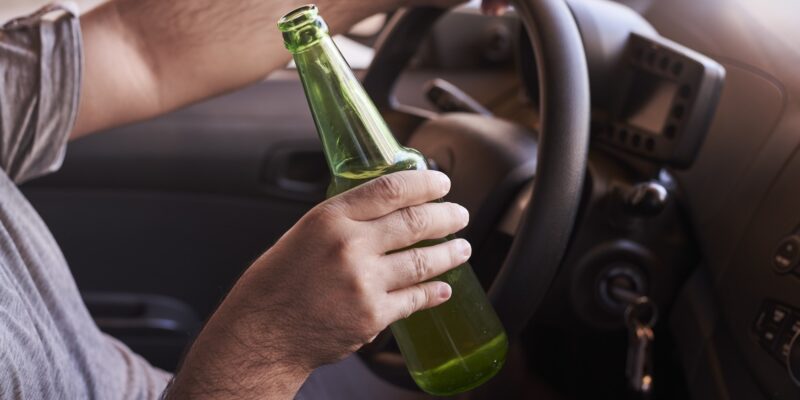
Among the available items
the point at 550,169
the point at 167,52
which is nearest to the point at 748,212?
the point at 550,169

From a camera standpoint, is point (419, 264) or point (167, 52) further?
point (167, 52)

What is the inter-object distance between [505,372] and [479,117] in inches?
13.3

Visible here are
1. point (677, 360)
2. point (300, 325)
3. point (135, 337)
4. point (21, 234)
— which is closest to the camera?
point (300, 325)

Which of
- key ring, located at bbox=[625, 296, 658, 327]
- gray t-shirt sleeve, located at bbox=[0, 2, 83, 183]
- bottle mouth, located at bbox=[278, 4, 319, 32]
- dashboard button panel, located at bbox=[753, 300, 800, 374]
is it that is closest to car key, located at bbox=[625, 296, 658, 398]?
key ring, located at bbox=[625, 296, 658, 327]

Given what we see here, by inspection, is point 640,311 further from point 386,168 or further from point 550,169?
point 386,168

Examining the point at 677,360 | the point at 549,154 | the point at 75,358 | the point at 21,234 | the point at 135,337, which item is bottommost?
the point at 135,337

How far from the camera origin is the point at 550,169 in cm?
79

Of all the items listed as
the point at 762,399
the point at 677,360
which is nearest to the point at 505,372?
the point at 677,360

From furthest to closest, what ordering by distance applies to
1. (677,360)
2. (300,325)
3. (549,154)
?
(677,360)
(549,154)
(300,325)

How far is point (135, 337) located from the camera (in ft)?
5.07

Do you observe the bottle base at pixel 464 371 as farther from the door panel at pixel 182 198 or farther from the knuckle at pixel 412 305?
the door panel at pixel 182 198

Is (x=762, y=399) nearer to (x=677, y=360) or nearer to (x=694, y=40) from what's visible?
(x=677, y=360)

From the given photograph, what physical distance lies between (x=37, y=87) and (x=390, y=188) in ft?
1.86

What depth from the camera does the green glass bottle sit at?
0.69m
